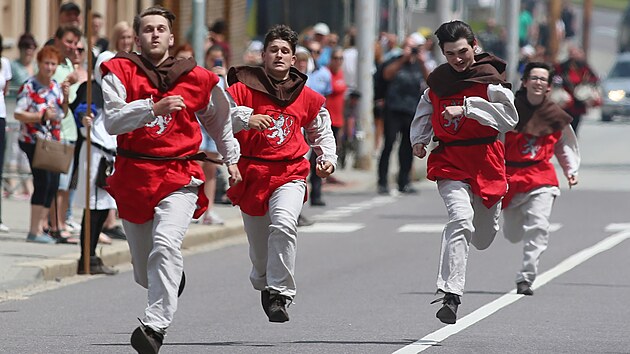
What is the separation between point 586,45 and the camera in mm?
66188

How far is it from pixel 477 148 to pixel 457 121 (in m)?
0.22

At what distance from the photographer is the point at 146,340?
8938mm

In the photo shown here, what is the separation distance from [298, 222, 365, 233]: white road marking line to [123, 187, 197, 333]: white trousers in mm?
9092

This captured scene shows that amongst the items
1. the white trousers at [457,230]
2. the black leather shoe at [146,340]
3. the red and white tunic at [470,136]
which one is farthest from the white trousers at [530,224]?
the black leather shoe at [146,340]

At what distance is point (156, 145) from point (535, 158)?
465 cm

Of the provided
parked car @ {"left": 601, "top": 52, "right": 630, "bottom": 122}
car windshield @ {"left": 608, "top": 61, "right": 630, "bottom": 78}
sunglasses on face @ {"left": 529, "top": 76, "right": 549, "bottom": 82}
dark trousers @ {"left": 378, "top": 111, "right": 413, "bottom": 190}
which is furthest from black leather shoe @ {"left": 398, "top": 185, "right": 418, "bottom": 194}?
car windshield @ {"left": 608, "top": 61, "right": 630, "bottom": 78}

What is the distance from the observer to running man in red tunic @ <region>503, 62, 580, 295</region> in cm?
1316

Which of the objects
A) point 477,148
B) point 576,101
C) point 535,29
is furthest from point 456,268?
point 535,29

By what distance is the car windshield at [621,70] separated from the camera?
45.5 meters

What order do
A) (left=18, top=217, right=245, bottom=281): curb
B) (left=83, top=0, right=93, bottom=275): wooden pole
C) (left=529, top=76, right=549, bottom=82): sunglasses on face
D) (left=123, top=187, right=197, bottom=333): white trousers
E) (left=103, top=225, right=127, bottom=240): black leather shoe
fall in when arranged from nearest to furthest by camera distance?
(left=123, top=187, right=197, bottom=333): white trousers < (left=529, top=76, right=549, bottom=82): sunglasses on face < (left=18, top=217, right=245, bottom=281): curb < (left=83, top=0, right=93, bottom=275): wooden pole < (left=103, top=225, right=127, bottom=240): black leather shoe

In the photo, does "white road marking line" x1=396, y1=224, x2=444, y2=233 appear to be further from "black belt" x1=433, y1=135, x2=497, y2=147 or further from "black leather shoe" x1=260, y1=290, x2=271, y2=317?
"black leather shoe" x1=260, y1=290, x2=271, y2=317

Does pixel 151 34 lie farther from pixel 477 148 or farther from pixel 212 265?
pixel 212 265

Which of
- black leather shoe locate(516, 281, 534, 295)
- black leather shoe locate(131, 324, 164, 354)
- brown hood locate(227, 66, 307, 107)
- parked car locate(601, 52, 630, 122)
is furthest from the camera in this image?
parked car locate(601, 52, 630, 122)

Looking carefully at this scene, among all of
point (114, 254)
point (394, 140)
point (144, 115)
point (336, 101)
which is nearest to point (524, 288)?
point (114, 254)
